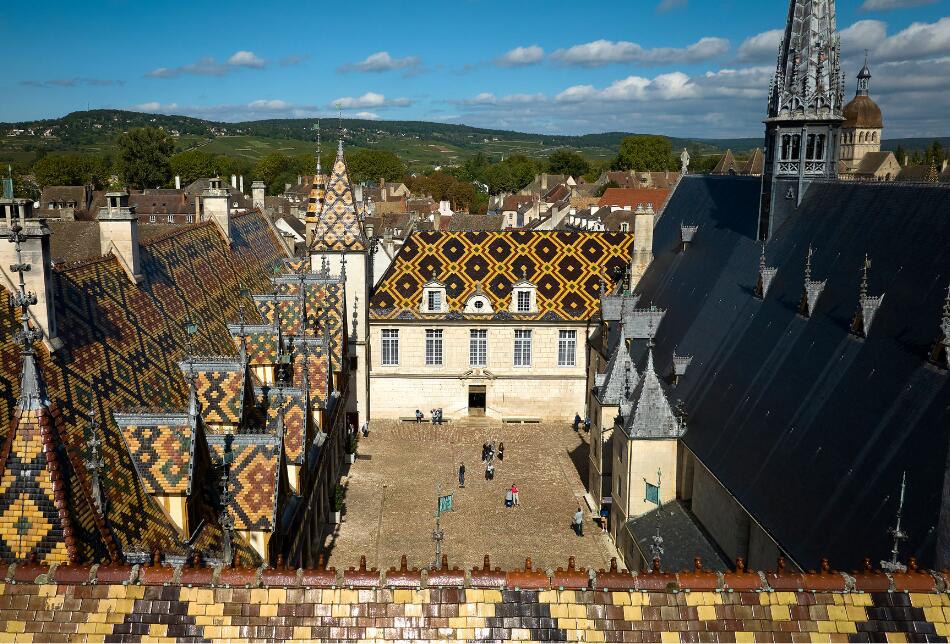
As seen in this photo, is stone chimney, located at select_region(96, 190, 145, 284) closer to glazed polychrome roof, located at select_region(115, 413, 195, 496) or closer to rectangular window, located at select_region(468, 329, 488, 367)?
glazed polychrome roof, located at select_region(115, 413, 195, 496)

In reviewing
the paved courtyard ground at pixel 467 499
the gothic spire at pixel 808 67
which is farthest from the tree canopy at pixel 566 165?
the gothic spire at pixel 808 67

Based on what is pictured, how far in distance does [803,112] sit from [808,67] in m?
1.74

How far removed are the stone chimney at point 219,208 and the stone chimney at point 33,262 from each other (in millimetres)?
17642

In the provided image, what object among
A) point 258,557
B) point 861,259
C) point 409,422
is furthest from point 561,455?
point 258,557

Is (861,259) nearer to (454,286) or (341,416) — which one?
(341,416)

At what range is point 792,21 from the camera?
29953 millimetres

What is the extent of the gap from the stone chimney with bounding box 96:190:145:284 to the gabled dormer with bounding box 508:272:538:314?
21402mm

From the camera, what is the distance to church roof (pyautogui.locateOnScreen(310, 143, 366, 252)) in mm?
41344

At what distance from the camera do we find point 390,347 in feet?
143

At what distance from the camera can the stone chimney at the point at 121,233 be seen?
2502 centimetres

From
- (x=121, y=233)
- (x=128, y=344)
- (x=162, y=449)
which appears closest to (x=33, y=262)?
(x=128, y=344)

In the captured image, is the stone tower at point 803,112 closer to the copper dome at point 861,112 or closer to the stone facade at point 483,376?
the stone facade at point 483,376

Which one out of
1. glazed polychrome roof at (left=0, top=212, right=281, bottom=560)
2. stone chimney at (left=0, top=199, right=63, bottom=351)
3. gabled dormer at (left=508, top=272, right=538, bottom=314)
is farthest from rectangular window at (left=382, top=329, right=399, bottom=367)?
stone chimney at (left=0, top=199, right=63, bottom=351)

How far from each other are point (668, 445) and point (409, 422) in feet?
64.8
